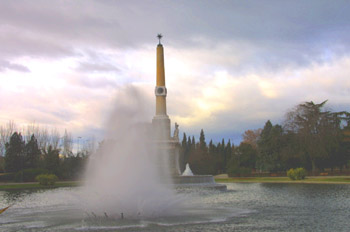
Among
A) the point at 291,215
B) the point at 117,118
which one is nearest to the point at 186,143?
the point at 117,118

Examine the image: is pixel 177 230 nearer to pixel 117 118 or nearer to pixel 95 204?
pixel 95 204

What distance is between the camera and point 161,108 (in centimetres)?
4519

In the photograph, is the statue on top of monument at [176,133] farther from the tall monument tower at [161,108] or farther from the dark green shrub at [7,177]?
the dark green shrub at [7,177]

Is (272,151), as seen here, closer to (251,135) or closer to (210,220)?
(251,135)

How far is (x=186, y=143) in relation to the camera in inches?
4035

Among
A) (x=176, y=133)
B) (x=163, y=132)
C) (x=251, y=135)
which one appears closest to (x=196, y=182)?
(x=163, y=132)

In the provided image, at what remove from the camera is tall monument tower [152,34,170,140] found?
44688 millimetres

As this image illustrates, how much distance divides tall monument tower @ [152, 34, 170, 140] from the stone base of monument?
9800mm

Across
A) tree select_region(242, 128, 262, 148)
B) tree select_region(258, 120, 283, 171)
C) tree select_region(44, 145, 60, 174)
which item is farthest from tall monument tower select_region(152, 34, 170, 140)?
tree select_region(242, 128, 262, 148)

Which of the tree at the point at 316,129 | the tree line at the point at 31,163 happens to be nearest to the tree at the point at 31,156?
the tree line at the point at 31,163

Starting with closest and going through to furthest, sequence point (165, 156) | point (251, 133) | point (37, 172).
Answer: point (165, 156)
point (37, 172)
point (251, 133)

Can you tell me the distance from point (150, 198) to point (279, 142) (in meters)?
48.6

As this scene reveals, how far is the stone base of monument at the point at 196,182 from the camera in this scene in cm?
3347

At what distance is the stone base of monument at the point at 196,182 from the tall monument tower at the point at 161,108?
9.80 metres
